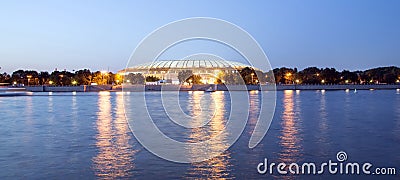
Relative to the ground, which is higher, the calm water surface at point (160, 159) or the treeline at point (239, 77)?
the treeline at point (239, 77)

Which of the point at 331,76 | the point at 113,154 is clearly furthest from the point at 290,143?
the point at 331,76

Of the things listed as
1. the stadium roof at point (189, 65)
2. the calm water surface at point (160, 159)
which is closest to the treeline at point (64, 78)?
the stadium roof at point (189, 65)

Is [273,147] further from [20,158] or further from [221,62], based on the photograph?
[221,62]

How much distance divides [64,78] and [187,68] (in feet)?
103

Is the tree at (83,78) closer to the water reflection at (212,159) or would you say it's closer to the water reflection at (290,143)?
the water reflection at (290,143)

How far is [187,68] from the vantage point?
109375mm

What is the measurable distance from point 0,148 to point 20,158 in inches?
60.0

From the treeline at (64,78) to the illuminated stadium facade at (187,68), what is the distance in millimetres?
5984

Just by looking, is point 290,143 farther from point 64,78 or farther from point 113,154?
point 64,78

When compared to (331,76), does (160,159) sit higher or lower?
lower

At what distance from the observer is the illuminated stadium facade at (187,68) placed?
109 m

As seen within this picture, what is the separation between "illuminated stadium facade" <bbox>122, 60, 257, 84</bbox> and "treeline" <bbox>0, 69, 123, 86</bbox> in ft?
19.6

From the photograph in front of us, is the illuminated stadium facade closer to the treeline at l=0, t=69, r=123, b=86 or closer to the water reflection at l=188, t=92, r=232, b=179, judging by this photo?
the treeline at l=0, t=69, r=123, b=86

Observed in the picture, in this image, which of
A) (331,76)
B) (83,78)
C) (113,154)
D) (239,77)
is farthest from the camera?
(331,76)
